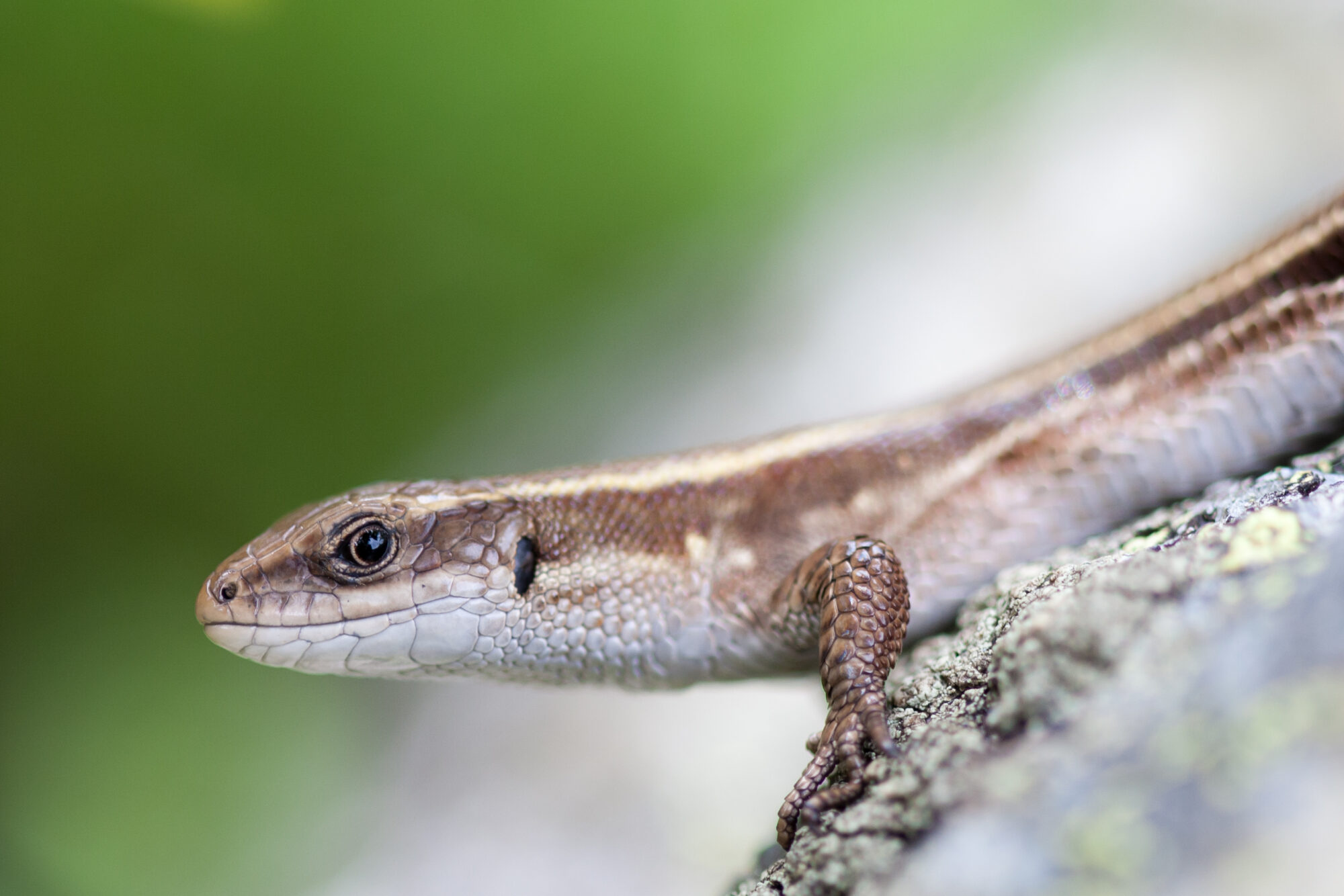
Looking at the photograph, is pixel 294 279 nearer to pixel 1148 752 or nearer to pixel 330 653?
pixel 330 653

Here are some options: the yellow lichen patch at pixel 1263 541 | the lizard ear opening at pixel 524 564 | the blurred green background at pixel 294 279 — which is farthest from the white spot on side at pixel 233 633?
the blurred green background at pixel 294 279

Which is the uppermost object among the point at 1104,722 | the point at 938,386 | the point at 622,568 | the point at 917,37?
the point at 917,37

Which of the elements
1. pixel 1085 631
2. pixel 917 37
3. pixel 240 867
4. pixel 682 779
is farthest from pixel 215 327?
pixel 1085 631

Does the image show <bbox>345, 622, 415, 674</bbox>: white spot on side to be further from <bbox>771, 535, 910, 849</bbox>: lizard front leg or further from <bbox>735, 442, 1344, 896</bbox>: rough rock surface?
<bbox>735, 442, 1344, 896</bbox>: rough rock surface

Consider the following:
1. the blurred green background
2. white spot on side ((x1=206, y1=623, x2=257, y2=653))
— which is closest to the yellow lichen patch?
white spot on side ((x1=206, y1=623, x2=257, y2=653))

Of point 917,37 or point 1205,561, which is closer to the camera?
point 1205,561

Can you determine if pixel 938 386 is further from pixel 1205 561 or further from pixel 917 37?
pixel 1205 561
